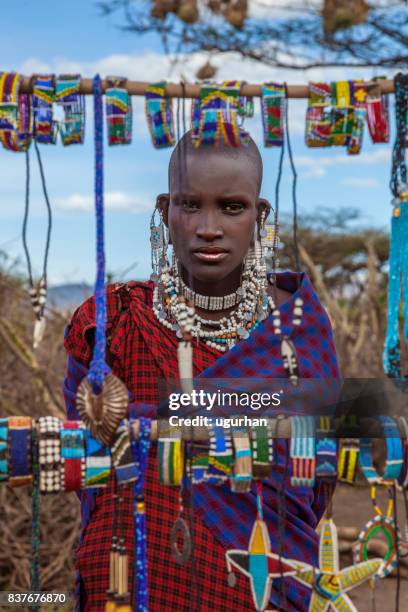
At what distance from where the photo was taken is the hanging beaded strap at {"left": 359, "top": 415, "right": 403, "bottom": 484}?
118cm

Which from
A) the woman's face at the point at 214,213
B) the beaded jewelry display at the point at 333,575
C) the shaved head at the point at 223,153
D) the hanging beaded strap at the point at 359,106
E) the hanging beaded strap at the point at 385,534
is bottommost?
the beaded jewelry display at the point at 333,575

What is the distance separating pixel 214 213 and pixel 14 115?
42cm

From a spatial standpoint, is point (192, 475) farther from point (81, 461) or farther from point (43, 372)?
point (43, 372)

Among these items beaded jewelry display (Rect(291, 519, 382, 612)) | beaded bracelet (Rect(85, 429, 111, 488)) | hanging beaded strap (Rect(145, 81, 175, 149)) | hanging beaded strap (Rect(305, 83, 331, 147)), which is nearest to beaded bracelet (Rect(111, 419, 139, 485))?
beaded bracelet (Rect(85, 429, 111, 488))

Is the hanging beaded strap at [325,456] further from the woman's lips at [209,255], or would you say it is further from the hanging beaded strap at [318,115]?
the hanging beaded strap at [318,115]

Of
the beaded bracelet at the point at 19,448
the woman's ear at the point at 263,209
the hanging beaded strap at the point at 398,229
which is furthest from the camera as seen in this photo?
the woman's ear at the point at 263,209

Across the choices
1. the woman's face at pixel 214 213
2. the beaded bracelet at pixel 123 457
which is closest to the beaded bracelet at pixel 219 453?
the beaded bracelet at pixel 123 457

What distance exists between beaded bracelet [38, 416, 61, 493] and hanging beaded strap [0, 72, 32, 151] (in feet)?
1.55

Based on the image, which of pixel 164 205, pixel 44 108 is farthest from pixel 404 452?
pixel 44 108

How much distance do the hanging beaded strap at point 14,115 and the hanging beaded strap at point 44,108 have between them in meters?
0.01

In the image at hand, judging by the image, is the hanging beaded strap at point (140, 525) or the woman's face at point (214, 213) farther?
the woman's face at point (214, 213)

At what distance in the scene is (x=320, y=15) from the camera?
6125 mm

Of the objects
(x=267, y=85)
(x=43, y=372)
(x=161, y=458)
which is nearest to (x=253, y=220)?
(x=267, y=85)

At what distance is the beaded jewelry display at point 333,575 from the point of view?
4.00 feet
